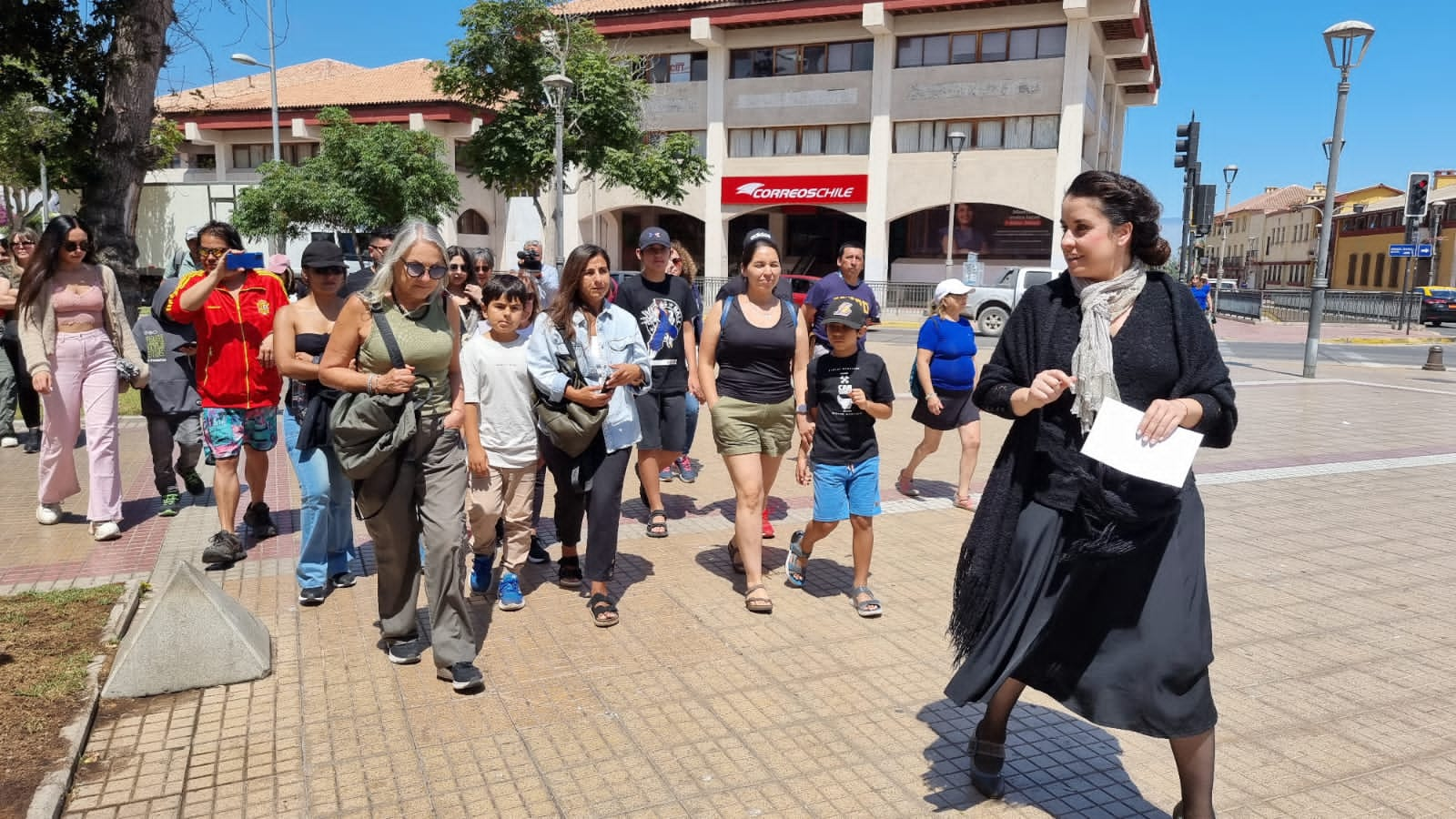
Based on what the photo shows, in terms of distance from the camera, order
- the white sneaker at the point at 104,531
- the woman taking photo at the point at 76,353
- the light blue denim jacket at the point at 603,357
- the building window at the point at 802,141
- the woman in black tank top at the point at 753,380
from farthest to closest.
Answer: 1. the building window at the point at 802,141
2. the white sneaker at the point at 104,531
3. the woman taking photo at the point at 76,353
4. the woman in black tank top at the point at 753,380
5. the light blue denim jacket at the point at 603,357

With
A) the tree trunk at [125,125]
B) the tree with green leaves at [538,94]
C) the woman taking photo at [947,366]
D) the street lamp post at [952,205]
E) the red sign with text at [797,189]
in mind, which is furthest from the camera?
the red sign with text at [797,189]

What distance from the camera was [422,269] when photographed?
3896mm

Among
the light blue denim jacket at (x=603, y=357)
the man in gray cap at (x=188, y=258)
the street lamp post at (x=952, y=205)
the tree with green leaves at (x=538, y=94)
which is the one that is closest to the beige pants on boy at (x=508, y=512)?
the light blue denim jacket at (x=603, y=357)

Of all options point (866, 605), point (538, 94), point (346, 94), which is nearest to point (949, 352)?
point (866, 605)

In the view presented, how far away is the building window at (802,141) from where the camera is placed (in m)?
34.0

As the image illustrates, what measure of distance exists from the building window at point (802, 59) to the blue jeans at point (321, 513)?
3109 centimetres

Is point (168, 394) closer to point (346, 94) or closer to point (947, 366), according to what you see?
point (947, 366)

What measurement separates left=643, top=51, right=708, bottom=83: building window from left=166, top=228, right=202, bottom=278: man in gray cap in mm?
30172

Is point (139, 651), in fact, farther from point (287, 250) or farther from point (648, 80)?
point (648, 80)

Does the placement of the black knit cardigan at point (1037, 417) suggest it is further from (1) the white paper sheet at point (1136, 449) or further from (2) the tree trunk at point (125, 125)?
(2) the tree trunk at point (125, 125)

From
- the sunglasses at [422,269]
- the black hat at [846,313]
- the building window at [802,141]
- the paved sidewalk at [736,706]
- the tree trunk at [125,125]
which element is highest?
the building window at [802,141]

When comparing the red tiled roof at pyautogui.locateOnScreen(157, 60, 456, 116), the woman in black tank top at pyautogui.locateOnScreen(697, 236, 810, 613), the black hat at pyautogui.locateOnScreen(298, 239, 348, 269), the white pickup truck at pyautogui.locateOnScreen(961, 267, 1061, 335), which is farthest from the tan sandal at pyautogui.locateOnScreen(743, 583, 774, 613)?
the red tiled roof at pyautogui.locateOnScreen(157, 60, 456, 116)

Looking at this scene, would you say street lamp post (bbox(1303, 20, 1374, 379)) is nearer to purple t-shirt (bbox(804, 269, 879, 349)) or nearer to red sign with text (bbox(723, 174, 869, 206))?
purple t-shirt (bbox(804, 269, 879, 349))

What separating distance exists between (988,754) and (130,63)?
33.8 ft
